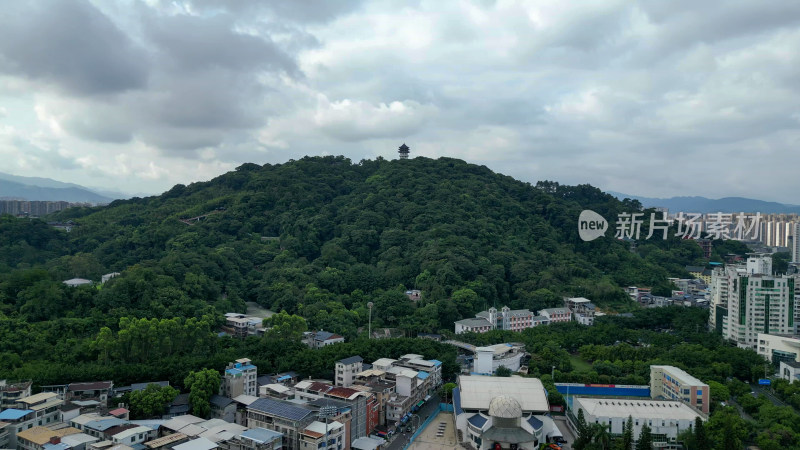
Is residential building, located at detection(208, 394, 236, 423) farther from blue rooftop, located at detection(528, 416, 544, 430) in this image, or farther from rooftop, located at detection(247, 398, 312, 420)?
blue rooftop, located at detection(528, 416, 544, 430)

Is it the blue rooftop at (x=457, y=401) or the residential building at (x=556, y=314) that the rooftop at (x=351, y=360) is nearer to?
the blue rooftop at (x=457, y=401)

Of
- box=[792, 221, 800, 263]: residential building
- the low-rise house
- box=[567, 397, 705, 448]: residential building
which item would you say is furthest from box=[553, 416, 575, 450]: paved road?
box=[792, 221, 800, 263]: residential building

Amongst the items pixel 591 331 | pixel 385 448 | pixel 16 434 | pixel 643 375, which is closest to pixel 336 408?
pixel 385 448

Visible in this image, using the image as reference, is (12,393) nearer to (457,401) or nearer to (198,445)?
(198,445)

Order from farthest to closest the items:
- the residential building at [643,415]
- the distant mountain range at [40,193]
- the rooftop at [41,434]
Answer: the distant mountain range at [40,193], the residential building at [643,415], the rooftop at [41,434]

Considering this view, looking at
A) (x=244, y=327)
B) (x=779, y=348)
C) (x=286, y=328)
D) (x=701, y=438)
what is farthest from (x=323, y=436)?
(x=779, y=348)

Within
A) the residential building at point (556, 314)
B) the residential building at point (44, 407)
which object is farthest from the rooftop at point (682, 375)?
the residential building at point (44, 407)

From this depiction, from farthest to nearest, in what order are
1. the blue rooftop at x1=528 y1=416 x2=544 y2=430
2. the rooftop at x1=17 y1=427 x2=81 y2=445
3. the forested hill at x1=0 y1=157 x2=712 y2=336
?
the forested hill at x1=0 y1=157 x2=712 y2=336 → the blue rooftop at x1=528 y1=416 x2=544 y2=430 → the rooftop at x1=17 y1=427 x2=81 y2=445
